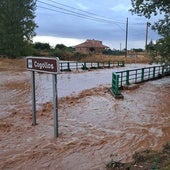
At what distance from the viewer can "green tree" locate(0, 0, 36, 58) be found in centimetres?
5328

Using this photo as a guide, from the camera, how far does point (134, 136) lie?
952 cm

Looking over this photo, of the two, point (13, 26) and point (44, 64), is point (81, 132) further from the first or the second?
point (13, 26)

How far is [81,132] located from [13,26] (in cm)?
4748

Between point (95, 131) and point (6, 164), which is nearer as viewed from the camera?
point (6, 164)

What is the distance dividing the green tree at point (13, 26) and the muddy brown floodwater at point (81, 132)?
126ft

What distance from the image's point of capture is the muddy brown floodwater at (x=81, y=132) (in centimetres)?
732

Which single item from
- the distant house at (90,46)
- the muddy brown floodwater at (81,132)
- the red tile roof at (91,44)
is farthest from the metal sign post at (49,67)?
the red tile roof at (91,44)

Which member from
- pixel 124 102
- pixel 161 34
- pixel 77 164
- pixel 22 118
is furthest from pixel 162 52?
pixel 77 164

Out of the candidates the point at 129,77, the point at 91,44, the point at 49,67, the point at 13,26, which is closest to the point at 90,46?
the point at 91,44

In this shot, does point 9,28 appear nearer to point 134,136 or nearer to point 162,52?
point 162,52

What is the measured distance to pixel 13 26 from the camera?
177ft

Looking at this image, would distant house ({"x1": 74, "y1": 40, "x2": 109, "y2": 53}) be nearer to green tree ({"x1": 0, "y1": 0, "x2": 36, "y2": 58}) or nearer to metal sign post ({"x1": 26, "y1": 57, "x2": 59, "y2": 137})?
green tree ({"x1": 0, "y1": 0, "x2": 36, "y2": 58})

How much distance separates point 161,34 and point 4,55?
121 ft

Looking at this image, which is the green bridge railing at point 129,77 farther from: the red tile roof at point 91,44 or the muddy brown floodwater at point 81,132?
the red tile roof at point 91,44
